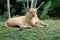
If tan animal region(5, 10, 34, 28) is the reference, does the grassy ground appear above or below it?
below

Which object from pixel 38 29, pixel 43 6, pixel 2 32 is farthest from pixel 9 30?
pixel 43 6

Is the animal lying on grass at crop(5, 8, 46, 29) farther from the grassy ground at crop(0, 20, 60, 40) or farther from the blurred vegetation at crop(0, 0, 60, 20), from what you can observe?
the blurred vegetation at crop(0, 0, 60, 20)

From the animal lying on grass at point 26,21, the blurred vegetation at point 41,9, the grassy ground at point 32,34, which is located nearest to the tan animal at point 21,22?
the animal lying on grass at point 26,21

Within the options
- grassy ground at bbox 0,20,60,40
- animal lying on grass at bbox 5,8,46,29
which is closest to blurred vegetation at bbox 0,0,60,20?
animal lying on grass at bbox 5,8,46,29

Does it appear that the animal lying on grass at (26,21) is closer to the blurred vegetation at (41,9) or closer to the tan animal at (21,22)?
the tan animal at (21,22)

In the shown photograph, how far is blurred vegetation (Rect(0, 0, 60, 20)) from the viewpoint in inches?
586

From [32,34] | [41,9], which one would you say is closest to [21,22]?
[32,34]

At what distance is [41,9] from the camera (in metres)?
15.9

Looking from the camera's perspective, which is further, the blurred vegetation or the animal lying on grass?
the blurred vegetation

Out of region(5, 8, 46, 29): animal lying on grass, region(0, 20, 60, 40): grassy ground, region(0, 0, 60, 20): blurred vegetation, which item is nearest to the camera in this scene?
region(0, 20, 60, 40): grassy ground

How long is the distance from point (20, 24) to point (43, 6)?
247 inches

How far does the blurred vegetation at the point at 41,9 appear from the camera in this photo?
14.9 m

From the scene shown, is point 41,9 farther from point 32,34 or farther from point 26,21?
point 32,34

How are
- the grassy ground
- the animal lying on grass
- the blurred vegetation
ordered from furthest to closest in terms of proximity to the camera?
1. the blurred vegetation
2. the animal lying on grass
3. the grassy ground
